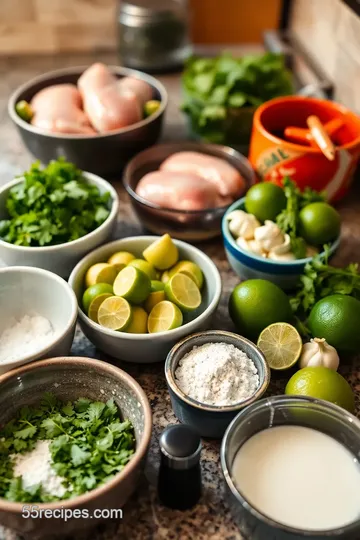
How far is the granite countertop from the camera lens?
0.76m

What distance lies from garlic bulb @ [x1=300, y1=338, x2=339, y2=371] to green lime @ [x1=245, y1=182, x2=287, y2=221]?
0.27 meters

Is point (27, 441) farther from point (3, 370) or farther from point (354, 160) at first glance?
point (354, 160)

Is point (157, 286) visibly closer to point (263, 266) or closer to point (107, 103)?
point (263, 266)

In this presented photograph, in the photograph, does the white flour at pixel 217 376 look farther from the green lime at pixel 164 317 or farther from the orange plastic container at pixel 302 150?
the orange plastic container at pixel 302 150

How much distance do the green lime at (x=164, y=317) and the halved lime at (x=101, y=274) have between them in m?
0.10

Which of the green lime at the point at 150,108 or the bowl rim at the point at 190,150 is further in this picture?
the green lime at the point at 150,108

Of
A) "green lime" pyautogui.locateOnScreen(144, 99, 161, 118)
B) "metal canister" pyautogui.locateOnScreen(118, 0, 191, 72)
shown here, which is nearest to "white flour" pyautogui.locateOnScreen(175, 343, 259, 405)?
"green lime" pyautogui.locateOnScreen(144, 99, 161, 118)

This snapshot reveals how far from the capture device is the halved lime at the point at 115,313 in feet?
3.03

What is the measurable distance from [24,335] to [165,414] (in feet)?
0.86

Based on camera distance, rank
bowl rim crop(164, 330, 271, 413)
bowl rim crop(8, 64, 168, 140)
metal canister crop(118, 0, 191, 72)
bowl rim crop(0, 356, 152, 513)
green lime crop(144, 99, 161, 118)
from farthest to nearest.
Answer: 1. metal canister crop(118, 0, 191, 72)
2. green lime crop(144, 99, 161, 118)
3. bowl rim crop(8, 64, 168, 140)
4. bowl rim crop(164, 330, 271, 413)
5. bowl rim crop(0, 356, 152, 513)

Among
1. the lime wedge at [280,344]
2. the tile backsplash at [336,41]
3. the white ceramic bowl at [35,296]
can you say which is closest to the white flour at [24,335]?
the white ceramic bowl at [35,296]

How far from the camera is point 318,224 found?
3.49 ft

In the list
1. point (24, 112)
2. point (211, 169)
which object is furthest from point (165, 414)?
point (24, 112)

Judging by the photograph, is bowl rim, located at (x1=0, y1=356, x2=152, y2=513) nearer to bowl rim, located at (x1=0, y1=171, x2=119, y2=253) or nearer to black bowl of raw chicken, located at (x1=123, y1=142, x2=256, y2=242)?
bowl rim, located at (x1=0, y1=171, x2=119, y2=253)
